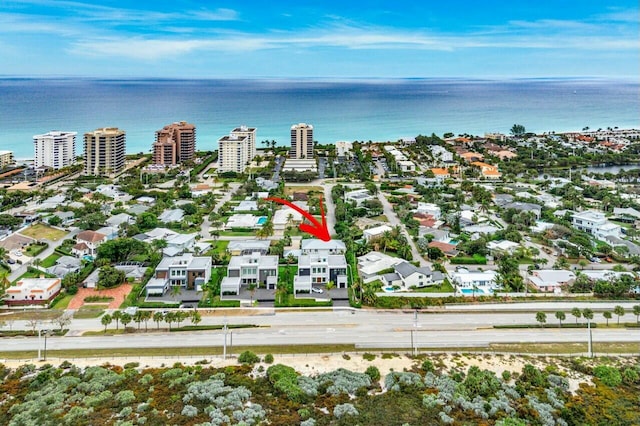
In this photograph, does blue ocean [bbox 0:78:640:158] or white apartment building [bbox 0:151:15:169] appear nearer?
white apartment building [bbox 0:151:15:169]

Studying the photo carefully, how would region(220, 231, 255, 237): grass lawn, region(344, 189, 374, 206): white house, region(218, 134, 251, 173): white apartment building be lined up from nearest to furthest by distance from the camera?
1. region(220, 231, 255, 237): grass lawn
2. region(344, 189, 374, 206): white house
3. region(218, 134, 251, 173): white apartment building

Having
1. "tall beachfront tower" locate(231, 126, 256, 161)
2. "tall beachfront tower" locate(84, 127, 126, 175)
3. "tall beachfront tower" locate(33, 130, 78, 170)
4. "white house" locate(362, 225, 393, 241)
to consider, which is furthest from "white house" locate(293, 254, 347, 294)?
"tall beachfront tower" locate(33, 130, 78, 170)

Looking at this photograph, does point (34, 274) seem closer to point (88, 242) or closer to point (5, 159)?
point (88, 242)

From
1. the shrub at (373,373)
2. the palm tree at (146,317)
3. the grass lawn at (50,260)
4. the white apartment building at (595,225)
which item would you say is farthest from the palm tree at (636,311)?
the grass lawn at (50,260)

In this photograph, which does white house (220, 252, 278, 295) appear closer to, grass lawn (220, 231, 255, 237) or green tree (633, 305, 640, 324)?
grass lawn (220, 231, 255, 237)

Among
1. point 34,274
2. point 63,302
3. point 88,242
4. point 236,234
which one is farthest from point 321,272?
point 34,274
